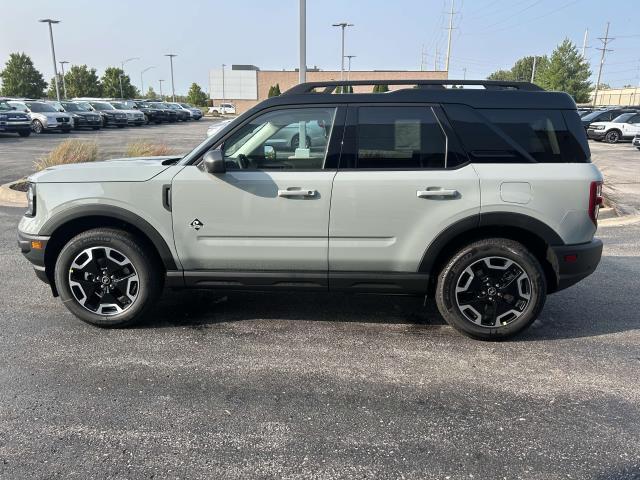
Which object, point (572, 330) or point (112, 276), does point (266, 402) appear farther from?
point (572, 330)

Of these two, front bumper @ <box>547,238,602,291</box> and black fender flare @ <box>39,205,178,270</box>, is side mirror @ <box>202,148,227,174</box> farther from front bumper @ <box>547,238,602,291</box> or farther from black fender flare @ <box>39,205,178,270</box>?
front bumper @ <box>547,238,602,291</box>

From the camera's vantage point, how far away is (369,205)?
379cm

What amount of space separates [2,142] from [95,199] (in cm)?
2164

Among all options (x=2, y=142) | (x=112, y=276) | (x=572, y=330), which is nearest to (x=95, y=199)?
(x=112, y=276)

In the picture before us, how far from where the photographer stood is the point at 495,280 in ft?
12.8

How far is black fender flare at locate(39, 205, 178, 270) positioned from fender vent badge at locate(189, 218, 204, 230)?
0.27 metres

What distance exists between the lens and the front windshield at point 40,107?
1047 inches

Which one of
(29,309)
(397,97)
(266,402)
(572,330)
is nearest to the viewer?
(266,402)

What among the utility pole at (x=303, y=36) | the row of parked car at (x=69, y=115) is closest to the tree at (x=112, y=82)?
the row of parked car at (x=69, y=115)

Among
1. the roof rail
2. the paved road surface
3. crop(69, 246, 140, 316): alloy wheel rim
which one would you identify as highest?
the roof rail

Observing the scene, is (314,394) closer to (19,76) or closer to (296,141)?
(296,141)

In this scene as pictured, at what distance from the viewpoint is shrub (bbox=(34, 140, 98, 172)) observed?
431 inches

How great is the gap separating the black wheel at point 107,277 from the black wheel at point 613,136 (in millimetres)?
28915

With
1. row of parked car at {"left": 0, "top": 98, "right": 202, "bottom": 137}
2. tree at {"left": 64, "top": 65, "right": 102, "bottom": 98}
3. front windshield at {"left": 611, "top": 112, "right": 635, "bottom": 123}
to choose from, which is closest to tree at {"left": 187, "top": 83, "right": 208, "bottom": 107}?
tree at {"left": 64, "top": 65, "right": 102, "bottom": 98}
